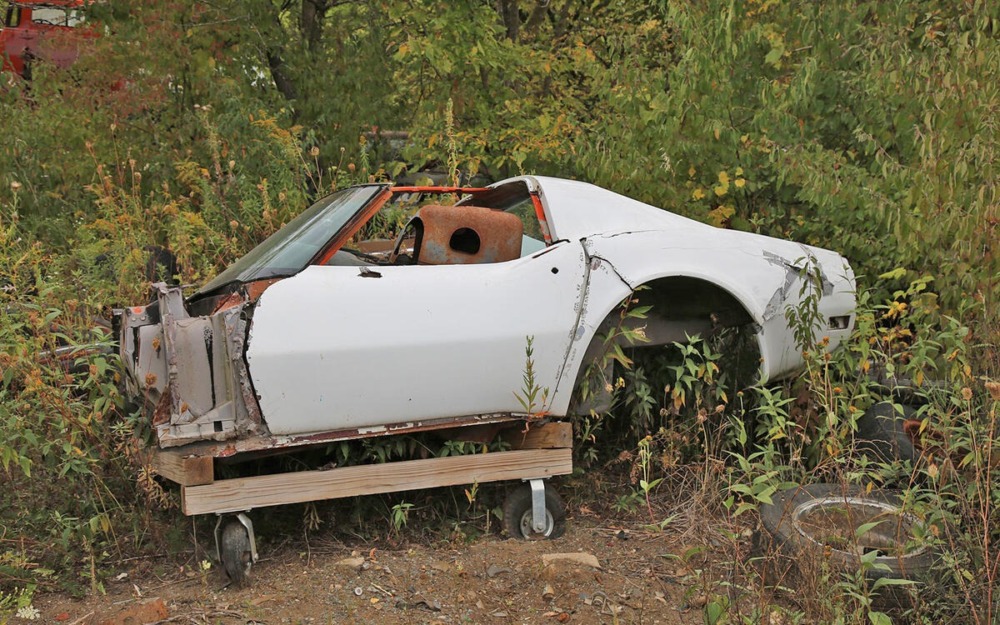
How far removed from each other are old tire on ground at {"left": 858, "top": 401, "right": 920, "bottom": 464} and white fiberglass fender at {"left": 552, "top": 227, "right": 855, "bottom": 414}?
1.35ft

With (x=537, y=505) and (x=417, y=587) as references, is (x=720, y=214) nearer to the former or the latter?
(x=537, y=505)

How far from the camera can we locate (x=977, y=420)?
3.77 m

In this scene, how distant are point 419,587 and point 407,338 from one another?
3.35ft

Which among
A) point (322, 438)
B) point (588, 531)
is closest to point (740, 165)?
point (588, 531)

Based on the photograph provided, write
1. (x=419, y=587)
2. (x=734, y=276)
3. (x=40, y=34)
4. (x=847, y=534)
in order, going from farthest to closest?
(x=40, y=34), (x=734, y=276), (x=419, y=587), (x=847, y=534)

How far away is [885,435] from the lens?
4.71m

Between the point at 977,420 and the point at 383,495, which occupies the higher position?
the point at 977,420

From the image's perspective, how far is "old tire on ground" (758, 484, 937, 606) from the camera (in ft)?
10.8

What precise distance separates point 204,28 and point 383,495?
5119mm

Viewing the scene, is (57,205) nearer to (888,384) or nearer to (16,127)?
(16,127)

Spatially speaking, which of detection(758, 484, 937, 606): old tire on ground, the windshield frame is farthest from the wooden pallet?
detection(758, 484, 937, 606): old tire on ground

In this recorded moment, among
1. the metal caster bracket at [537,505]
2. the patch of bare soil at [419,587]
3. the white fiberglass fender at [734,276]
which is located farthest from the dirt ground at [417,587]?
the white fiberglass fender at [734,276]

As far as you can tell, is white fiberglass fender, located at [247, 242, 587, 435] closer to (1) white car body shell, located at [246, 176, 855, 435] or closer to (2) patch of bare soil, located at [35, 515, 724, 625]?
(1) white car body shell, located at [246, 176, 855, 435]

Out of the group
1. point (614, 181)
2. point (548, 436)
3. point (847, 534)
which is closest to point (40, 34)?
point (614, 181)
